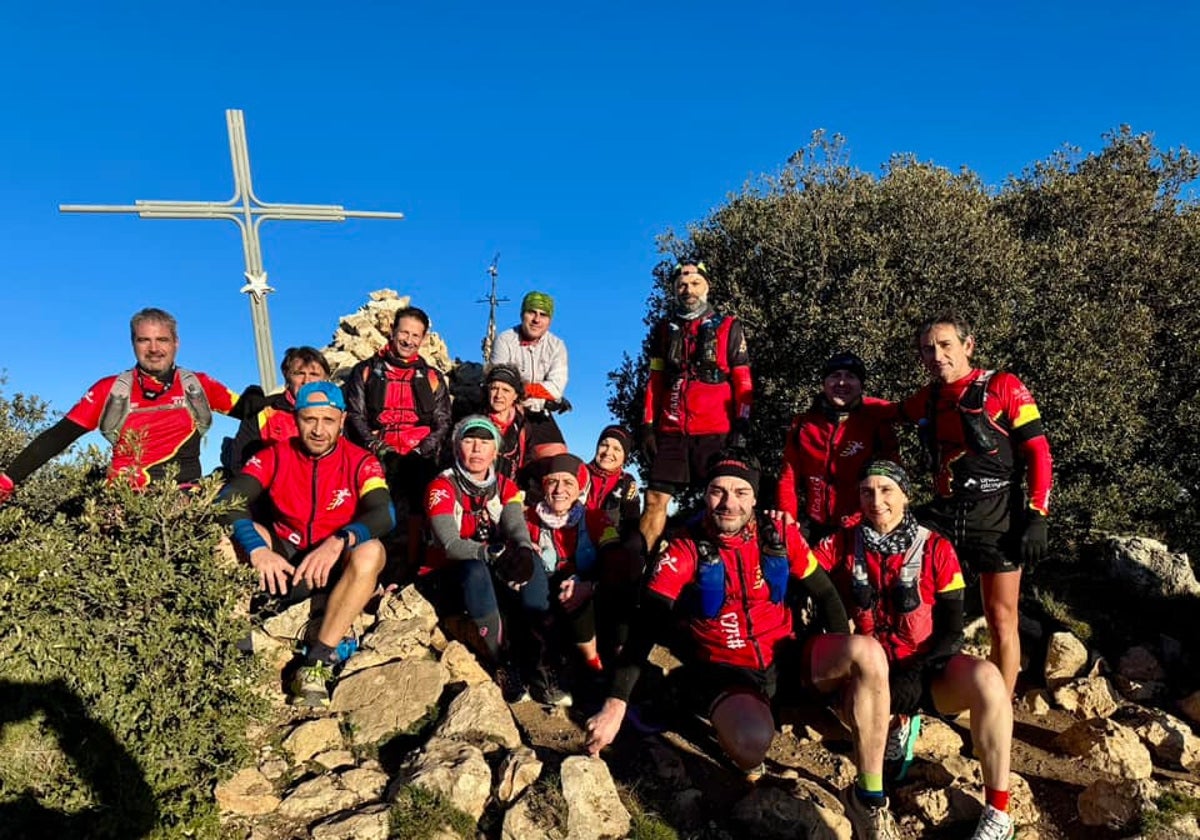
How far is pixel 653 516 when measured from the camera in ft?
27.0

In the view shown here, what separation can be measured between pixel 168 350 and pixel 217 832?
14.8 feet

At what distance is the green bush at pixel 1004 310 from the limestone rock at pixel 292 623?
7.68 meters

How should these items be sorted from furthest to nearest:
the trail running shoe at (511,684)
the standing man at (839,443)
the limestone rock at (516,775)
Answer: the standing man at (839,443) → the trail running shoe at (511,684) → the limestone rock at (516,775)

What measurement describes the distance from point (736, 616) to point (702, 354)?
3.34m

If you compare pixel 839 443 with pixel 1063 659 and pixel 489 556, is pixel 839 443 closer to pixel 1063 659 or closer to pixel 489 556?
pixel 489 556

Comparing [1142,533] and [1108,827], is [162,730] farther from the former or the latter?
[1142,533]

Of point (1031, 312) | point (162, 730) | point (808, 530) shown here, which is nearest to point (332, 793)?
point (162, 730)

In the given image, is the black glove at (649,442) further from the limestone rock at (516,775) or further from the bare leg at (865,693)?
the limestone rock at (516,775)

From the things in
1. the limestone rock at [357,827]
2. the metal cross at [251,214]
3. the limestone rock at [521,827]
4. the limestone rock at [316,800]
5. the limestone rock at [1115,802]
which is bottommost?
the limestone rock at [1115,802]

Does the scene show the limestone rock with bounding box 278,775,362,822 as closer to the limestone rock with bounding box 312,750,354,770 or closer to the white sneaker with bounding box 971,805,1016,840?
the limestone rock with bounding box 312,750,354,770

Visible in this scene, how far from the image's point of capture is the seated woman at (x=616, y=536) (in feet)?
22.0

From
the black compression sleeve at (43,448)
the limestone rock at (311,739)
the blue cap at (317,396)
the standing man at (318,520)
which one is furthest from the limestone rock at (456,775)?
the black compression sleeve at (43,448)

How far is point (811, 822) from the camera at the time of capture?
5184 mm

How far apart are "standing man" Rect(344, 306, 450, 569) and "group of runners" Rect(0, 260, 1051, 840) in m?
0.03
